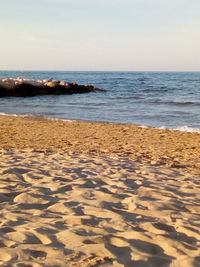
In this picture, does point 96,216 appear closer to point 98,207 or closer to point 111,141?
point 98,207

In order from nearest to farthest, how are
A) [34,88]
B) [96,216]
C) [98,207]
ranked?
[96,216] < [98,207] < [34,88]

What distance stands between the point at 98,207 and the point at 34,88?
31226mm

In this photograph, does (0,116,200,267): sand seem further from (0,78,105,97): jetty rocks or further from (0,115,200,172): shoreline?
(0,78,105,97): jetty rocks

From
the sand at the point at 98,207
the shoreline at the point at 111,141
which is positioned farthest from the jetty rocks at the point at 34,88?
the sand at the point at 98,207

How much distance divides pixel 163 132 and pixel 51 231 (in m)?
8.93

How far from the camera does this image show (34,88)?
34156 mm

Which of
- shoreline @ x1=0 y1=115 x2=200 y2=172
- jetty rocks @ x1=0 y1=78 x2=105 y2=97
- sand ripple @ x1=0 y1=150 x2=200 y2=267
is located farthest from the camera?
jetty rocks @ x1=0 y1=78 x2=105 y2=97

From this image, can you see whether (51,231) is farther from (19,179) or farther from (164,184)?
(164,184)

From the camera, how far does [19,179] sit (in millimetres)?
5180

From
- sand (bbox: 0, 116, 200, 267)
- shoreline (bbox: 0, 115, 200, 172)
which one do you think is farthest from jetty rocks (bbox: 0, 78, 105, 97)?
sand (bbox: 0, 116, 200, 267)

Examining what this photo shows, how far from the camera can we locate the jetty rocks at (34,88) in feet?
104

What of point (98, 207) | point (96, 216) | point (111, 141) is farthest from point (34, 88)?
point (96, 216)

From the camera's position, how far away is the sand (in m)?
2.88

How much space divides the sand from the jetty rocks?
24332 mm
